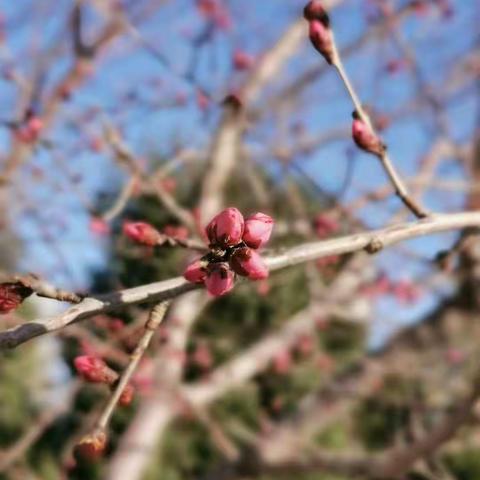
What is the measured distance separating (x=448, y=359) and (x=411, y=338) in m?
0.34

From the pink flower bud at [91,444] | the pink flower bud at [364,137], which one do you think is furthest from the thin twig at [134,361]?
the pink flower bud at [364,137]

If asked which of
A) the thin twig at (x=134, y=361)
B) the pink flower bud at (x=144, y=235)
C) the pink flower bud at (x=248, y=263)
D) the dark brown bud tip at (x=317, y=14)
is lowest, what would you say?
the thin twig at (x=134, y=361)

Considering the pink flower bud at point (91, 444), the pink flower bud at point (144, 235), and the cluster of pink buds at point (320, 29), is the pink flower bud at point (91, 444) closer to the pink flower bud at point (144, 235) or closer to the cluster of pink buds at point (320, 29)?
the pink flower bud at point (144, 235)

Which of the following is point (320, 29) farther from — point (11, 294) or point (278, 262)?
point (11, 294)

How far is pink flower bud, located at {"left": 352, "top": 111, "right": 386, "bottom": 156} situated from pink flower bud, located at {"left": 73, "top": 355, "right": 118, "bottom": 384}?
54 cm

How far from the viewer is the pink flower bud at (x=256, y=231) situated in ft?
2.90

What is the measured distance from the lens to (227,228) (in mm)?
875

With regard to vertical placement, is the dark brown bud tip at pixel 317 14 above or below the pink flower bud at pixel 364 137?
above

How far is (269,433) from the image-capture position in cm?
376

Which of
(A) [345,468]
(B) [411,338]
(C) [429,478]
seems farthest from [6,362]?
(C) [429,478]

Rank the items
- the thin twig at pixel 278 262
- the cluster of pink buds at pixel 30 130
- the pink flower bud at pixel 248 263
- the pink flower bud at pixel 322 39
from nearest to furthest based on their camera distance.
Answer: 1. the thin twig at pixel 278 262
2. the pink flower bud at pixel 248 263
3. the pink flower bud at pixel 322 39
4. the cluster of pink buds at pixel 30 130

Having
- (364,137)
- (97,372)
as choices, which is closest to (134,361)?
(97,372)

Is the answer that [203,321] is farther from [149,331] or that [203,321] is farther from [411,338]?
[149,331]

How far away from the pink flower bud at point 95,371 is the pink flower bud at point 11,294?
137 millimetres
